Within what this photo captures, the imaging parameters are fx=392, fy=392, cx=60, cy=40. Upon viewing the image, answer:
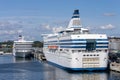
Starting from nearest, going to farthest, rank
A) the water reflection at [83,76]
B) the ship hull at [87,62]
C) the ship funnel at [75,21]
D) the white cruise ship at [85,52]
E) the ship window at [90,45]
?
the water reflection at [83,76] < the ship hull at [87,62] < the white cruise ship at [85,52] < the ship window at [90,45] < the ship funnel at [75,21]

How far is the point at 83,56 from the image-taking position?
76250mm

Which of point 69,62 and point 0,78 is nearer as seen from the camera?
point 0,78

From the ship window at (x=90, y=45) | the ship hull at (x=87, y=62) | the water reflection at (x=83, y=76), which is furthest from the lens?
the ship window at (x=90, y=45)

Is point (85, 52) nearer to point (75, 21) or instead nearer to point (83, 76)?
point (83, 76)

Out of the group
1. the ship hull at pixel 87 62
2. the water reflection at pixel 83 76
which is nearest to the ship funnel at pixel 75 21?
the ship hull at pixel 87 62

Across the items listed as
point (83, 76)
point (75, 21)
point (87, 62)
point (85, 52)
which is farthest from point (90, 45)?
point (75, 21)

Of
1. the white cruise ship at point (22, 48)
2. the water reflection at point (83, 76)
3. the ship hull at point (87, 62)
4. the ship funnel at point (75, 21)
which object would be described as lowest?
the water reflection at point (83, 76)

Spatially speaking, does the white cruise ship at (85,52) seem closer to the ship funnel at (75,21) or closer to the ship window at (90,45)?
the ship window at (90,45)

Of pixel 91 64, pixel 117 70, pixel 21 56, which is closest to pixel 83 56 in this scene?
pixel 91 64

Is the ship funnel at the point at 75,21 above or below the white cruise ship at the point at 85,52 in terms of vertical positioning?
above

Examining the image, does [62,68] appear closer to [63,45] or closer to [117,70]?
[63,45]

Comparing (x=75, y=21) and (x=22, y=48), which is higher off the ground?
(x=75, y=21)

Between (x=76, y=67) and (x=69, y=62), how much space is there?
254cm

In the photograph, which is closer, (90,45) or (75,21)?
(90,45)
